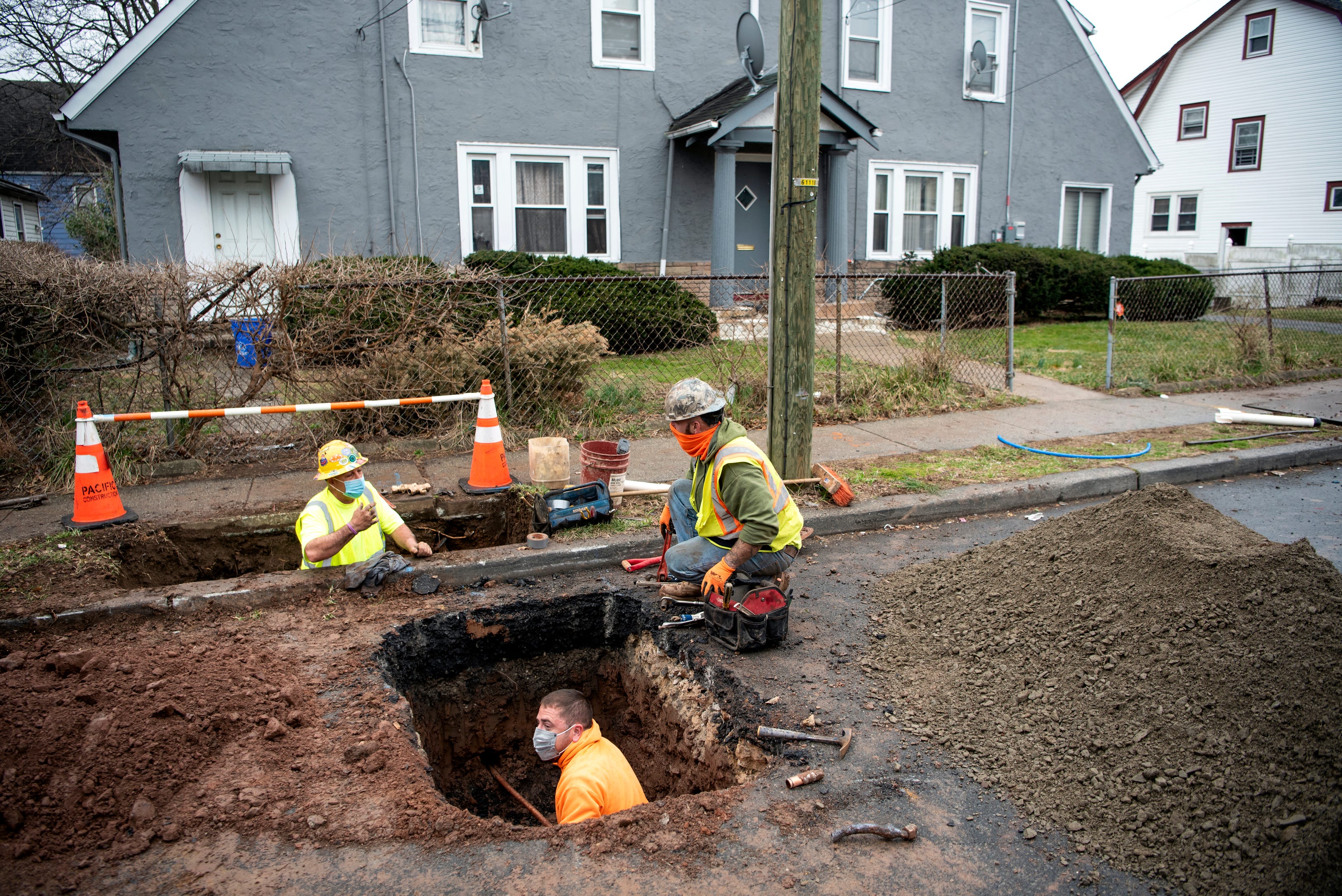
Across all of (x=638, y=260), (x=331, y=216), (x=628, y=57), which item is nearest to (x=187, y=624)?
(x=331, y=216)

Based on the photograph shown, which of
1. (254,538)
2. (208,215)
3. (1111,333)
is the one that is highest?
(208,215)

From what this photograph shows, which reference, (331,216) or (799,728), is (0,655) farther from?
(331,216)

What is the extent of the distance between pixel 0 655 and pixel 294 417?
3.95 m

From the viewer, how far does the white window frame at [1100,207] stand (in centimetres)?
1900

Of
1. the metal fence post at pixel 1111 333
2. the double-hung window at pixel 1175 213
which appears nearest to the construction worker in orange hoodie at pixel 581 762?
the metal fence post at pixel 1111 333

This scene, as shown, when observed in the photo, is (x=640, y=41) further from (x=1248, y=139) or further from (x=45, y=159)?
(x=45, y=159)

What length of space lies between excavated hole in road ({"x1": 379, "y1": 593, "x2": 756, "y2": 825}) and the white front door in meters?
10.2

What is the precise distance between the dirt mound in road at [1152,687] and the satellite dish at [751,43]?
485 inches

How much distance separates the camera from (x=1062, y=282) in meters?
17.0

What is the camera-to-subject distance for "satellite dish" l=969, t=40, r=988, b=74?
17.4 metres

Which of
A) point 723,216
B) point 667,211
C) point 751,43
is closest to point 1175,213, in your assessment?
point 751,43

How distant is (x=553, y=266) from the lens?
13.0 meters

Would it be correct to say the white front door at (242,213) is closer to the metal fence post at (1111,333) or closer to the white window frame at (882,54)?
the white window frame at (882,54)

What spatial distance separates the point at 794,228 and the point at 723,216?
9362 millimetres
